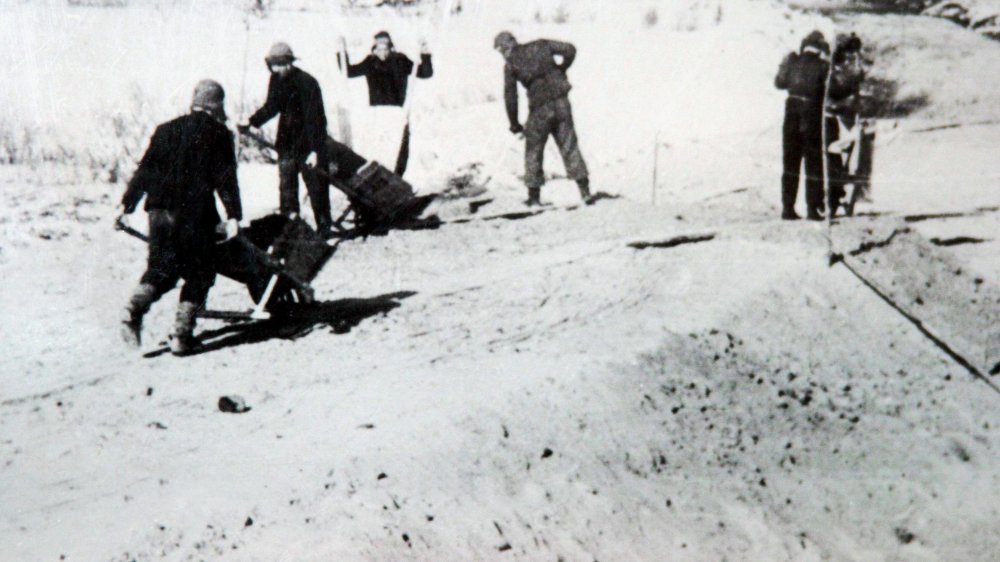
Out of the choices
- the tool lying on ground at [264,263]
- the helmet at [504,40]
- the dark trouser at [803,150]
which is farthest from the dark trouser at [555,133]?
the tool lying on ground at [264,263]

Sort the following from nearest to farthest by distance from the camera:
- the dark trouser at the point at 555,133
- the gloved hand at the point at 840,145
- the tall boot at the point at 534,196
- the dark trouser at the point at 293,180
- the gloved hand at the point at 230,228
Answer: the gloved hand at the point at 230,228
the dark trouser at the point at 293,180
the gloved hand at the point at 840,145
the dark trouser at the point at 555,133
the tall boot at the point at 534,196

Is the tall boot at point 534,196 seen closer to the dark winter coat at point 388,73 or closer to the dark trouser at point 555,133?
the dark trouser at point 555,133

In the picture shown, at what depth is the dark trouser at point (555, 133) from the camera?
7.89m

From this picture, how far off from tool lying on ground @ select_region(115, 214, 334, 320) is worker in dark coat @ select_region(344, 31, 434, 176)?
7.02ft

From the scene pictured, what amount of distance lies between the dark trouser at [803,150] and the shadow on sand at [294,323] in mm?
3254

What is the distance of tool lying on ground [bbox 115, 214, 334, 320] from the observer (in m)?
5.35

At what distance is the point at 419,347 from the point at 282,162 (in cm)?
239

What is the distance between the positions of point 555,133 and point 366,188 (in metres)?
1.67

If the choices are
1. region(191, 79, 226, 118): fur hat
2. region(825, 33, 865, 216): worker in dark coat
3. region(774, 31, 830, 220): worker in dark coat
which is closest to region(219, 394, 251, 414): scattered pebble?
region(191, 79, 226, 118): fur hat

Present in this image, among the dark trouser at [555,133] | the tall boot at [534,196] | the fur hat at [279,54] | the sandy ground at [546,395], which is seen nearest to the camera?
the sandy ground at [546,395]

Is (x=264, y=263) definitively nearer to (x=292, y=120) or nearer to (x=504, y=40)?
(x=292, y=120)

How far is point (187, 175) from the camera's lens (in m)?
5.13

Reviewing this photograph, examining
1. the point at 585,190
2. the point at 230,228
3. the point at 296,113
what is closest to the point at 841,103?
the point at 585,190

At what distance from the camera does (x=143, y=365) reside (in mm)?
A: 5234
